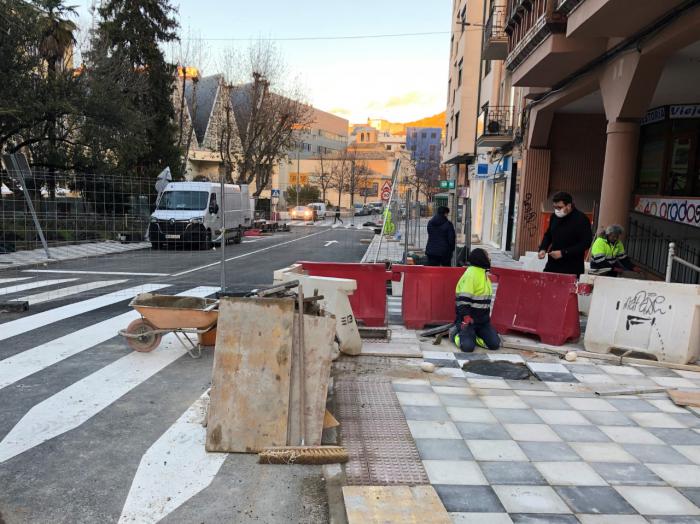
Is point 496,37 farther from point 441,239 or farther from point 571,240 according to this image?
point 571,240

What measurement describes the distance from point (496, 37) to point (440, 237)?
13.6m

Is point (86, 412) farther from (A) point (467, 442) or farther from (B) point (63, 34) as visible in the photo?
(B) point (63, 34)

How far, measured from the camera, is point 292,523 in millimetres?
3119

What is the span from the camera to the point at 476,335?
7.09 meters

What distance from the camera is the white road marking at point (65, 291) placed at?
9.52m

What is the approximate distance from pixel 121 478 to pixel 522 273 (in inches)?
229

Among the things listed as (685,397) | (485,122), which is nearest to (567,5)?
(685,397)

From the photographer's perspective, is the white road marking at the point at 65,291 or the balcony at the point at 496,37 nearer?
the white road marking at the point at 65,291

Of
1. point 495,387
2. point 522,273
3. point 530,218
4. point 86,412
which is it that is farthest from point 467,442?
point 530,218

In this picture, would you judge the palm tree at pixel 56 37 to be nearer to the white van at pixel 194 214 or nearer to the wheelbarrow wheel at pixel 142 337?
the white van at pixel 194 214

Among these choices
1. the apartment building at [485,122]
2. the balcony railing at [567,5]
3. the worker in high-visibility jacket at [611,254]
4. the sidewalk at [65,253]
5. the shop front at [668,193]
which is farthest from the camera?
the apartment building at [485,122]

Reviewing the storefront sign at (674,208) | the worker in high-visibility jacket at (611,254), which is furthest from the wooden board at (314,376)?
the storefront sign at (674,208)

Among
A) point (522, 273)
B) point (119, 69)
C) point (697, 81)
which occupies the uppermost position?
point (119, 69)

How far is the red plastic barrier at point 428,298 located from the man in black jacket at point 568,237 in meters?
1.51
